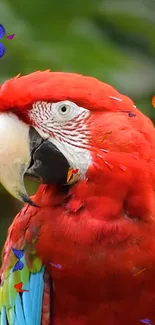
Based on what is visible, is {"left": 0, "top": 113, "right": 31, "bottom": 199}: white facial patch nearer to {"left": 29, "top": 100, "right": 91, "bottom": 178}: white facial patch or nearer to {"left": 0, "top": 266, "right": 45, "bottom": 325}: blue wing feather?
{"left": 29, "top": 100, "right": 91, "bottom": 178}: white facial patch

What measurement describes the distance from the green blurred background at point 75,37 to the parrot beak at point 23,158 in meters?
0.31

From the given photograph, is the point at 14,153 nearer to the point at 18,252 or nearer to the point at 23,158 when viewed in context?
the point at 23,158

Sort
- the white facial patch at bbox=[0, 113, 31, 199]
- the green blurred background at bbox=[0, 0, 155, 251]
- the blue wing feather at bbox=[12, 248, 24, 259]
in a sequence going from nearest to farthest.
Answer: the white facial patch at bbox=[0, 113, 31, 199], the blue wing feather at bbox=[12, 248, 24, 259], the green blurred background at bbox=[0, 0, 155, 251]

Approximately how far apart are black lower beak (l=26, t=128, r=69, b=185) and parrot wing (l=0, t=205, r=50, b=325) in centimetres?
14

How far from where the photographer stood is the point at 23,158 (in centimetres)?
102

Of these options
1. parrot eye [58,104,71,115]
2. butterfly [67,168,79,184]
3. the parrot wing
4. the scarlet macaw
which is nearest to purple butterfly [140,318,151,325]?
the scarlet macaw

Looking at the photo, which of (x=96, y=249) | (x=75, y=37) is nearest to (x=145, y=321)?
(x=96, y=249)

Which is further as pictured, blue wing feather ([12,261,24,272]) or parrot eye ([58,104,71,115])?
blue wing feather ([12,261,24,272])

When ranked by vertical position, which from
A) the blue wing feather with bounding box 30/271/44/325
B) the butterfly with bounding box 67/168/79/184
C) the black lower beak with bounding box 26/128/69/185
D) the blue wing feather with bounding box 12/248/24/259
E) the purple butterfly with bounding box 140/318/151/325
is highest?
the black lower beak with bounding box 26/128/69/185

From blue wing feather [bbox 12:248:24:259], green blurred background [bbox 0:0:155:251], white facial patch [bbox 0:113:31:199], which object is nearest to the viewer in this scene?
white facial patch [bbox 0:113:31:199]

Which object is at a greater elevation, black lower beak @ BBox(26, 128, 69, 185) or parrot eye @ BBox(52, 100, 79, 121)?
parrot eye @ BBox(52, 100, 79, 121)

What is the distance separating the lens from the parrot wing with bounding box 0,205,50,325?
3.75 feet

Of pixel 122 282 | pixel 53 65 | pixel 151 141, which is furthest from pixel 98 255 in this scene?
pixel 53 65

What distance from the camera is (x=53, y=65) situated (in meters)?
1.33
